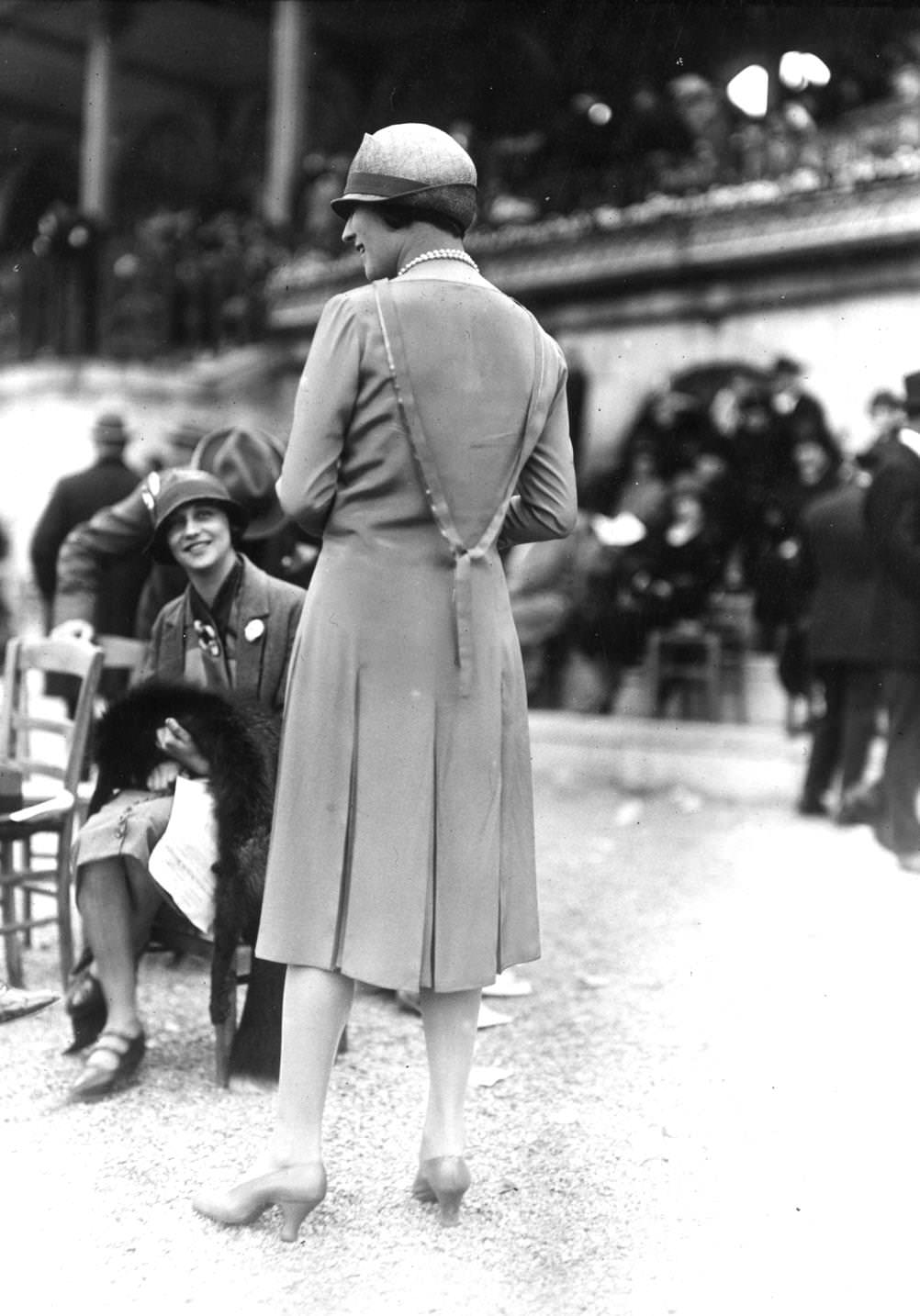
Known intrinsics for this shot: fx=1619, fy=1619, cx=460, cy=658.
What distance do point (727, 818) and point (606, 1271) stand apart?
235 inches

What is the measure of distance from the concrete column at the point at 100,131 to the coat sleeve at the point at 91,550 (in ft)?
52.7

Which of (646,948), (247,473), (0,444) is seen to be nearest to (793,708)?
(646,948)

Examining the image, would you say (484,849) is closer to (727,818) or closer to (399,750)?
(399,750)

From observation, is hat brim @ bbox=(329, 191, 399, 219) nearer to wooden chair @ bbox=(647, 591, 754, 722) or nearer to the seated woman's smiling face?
the seated woman's smiling face

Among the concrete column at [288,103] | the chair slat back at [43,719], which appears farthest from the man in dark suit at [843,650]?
the concrete column at [288,103]

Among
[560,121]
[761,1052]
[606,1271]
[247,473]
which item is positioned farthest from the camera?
[560,121]

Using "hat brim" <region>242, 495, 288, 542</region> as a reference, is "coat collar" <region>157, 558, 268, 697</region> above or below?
below

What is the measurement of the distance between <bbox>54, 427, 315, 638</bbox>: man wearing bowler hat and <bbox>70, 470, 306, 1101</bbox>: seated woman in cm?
83

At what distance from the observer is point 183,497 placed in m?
4.54

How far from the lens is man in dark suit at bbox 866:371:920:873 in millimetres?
7383

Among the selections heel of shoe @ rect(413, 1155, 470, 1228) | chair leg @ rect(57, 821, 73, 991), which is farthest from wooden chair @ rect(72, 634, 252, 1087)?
heel of shoe @ rect(413, 1155, 470, 1228)

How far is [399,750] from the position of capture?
10.5 ft

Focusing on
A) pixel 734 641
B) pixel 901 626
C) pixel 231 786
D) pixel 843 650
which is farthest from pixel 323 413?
pixel 734 641

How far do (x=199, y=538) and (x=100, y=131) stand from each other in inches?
722
